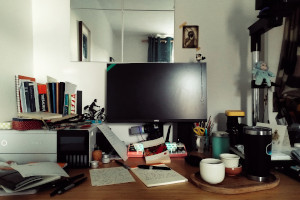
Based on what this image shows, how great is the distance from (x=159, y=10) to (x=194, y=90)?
1.88 feet

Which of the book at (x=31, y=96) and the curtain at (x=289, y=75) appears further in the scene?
the curtain at (x=289, y=75)

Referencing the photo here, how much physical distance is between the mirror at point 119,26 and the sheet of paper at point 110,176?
0.73 metres

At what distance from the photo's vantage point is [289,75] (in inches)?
58.1

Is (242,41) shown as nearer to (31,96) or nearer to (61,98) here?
(61,98)

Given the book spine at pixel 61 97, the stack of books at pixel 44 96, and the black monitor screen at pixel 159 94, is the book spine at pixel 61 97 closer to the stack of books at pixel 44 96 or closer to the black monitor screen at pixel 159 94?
the stack of books at pixel 44 96

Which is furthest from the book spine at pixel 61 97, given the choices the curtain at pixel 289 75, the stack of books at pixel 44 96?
the curtain at pixel 289 75

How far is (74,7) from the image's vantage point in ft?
4.97

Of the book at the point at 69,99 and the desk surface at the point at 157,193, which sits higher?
the book at the point at 69,99

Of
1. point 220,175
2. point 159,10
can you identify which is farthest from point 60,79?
point 220,175

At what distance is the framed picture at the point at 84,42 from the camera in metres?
1.53

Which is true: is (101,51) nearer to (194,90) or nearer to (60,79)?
(60,79)

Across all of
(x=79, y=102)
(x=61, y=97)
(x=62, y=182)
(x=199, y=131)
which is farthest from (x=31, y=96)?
(x=199, y=131)

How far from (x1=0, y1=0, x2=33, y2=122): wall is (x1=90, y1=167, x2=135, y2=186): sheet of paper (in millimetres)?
637

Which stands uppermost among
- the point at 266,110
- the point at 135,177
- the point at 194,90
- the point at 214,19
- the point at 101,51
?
the point at 214,19
